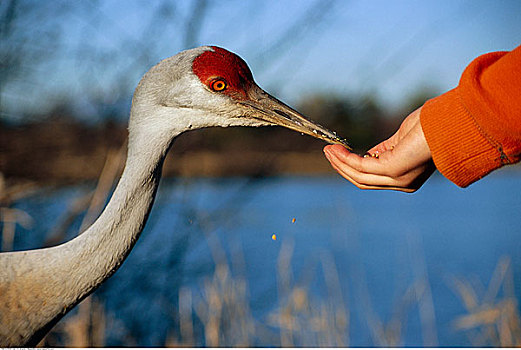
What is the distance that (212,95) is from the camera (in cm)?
205

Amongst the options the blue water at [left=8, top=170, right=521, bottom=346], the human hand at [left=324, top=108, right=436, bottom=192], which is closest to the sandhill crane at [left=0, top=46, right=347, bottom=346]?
the human hand at [left=324, top=108, right=436, bottom=192]


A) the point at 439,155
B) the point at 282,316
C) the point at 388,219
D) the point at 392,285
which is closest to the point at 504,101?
the point at 439,155

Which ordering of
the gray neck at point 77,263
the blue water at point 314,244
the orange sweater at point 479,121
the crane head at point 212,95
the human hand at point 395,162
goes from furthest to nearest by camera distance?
the blue water at point 314,244 → the crane head at point 212,95 → the gray neck at point 77,263 → the human hand at point 395,162 → the orange sweater at point 479,121

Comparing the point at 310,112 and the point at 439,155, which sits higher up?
the point at 310,112

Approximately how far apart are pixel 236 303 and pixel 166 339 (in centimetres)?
60

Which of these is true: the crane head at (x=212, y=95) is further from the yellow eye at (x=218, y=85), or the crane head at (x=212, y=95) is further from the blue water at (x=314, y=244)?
the blue water at (x=314, y=244)

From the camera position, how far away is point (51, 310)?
195 centimetres

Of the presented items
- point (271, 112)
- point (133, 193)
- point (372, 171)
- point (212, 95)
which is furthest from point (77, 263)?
point (372, 171)

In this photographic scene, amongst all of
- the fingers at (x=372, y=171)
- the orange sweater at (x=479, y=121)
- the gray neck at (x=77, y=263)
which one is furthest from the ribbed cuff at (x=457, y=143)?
the gray neck at (x=77, y=263)

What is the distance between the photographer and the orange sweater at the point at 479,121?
5.38 feet

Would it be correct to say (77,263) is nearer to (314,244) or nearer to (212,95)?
(212,95)

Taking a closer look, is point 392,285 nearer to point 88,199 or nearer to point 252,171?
point 252,171

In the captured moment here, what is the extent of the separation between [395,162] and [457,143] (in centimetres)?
20

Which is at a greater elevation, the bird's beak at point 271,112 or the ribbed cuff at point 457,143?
the bird's beak at point 271,112
